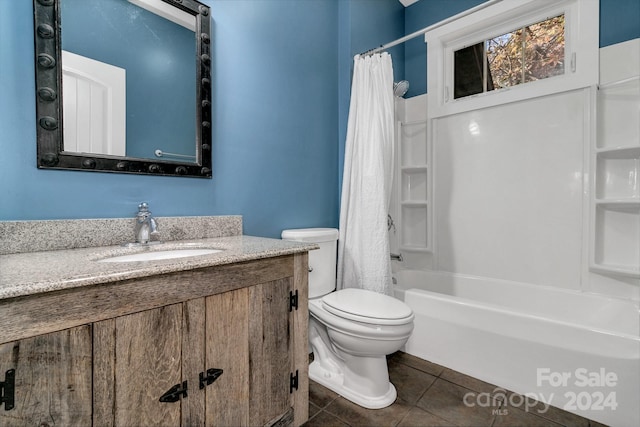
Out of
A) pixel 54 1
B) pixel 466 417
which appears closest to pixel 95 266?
pixel 54 1

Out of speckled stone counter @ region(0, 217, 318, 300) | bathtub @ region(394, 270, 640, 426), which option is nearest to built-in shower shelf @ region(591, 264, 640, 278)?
bathtub @ region(394, 270, 640, 426)

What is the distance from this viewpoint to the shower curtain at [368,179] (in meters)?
1.83

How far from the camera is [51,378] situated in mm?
644

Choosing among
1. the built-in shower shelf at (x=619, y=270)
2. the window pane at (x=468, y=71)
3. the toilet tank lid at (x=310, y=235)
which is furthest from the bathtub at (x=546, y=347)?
the window pane at (x=468, y=71)

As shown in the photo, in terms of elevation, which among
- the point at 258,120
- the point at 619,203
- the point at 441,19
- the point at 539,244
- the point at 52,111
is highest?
the point at 441,19

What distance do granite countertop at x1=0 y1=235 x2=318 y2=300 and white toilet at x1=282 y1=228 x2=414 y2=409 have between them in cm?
48

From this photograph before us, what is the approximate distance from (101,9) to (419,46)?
2.43 metres

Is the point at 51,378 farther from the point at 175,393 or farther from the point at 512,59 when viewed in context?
the point at 512,59

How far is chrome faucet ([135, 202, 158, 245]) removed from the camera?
1.15m

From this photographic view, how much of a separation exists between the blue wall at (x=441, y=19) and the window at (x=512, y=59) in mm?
240

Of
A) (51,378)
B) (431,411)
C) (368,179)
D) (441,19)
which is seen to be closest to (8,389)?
(51,378)

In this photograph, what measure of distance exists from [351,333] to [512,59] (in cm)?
239

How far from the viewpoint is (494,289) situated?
7.36ft

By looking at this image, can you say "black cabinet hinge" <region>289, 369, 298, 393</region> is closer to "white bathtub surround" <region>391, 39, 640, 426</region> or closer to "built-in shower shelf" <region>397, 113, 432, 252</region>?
"white bathtub surround" <region>391, 39, 640, 426</region>
